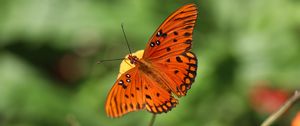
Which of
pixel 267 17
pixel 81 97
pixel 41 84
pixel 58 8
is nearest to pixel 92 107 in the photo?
pixel 81 97

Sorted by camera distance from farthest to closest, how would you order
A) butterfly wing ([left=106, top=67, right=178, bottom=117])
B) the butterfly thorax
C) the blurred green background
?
1. the blurred green background
2. the butterfly thorax
3. butterfly wing ([left=106, top=67, right=178, bottom=117])

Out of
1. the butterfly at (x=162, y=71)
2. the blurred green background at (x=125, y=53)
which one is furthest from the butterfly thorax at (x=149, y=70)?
the blurred green background at (x=125, y=53)

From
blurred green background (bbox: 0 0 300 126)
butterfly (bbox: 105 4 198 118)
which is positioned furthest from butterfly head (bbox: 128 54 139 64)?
blurred green background (bbox: 0 0 300 126)

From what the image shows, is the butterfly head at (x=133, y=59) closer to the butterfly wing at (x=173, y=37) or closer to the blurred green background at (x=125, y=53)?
the butterfly wing at (x=173, y=37)

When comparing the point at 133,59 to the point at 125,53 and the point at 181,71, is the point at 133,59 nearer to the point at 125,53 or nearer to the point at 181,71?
the point at 181,71

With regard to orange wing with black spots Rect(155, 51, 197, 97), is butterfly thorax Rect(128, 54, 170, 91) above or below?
above

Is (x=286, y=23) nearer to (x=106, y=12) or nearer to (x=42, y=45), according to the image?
(x=106, y=12)

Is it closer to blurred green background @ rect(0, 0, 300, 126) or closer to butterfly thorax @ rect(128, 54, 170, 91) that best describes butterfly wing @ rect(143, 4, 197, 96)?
butterfly thorax @ rect(128, 54, 170, 91)

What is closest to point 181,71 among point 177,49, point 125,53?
point 177,49
